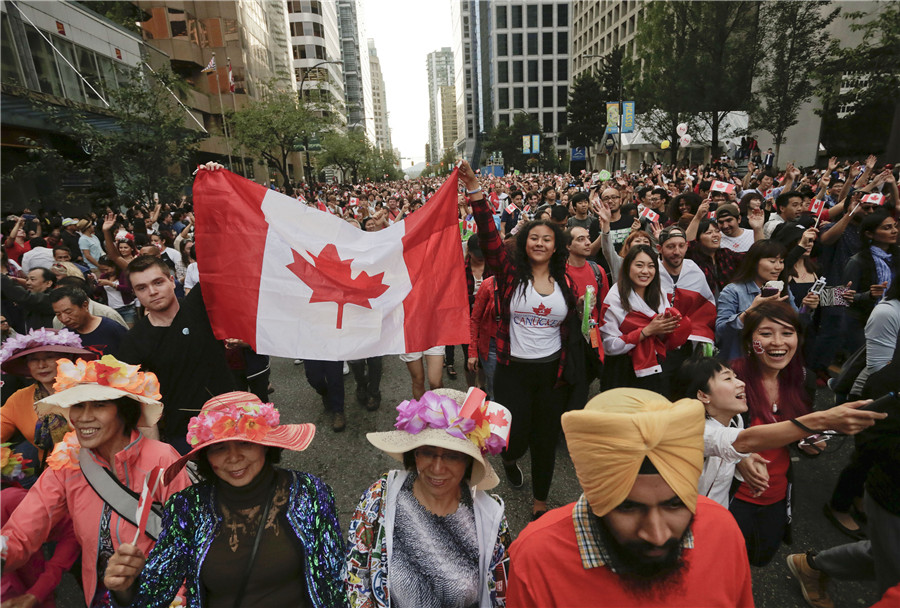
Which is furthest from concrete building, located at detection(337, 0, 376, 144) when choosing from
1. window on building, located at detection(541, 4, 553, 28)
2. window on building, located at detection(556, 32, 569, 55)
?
window on building, located at detection(556, 32, 569, 55)

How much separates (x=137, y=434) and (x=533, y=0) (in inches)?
4238

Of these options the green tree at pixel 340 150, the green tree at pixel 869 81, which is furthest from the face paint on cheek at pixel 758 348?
the green tree at pixel 340 150

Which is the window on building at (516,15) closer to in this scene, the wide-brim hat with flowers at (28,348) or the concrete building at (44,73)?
the concrete building at (44,73)

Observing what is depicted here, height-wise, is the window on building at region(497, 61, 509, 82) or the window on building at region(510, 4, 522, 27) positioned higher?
the window on building at region(510, 4, 522, 27)

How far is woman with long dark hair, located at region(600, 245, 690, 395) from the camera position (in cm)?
362

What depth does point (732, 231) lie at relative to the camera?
5289mm

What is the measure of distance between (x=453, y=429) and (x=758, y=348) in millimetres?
1898

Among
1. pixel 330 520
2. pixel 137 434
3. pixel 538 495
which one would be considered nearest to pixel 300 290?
pixel 137 434

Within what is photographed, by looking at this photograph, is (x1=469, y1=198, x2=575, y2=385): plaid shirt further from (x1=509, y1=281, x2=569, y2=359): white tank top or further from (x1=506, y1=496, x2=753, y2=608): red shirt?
(x1=506, y1=496, x2=753, y2=608): red shirt

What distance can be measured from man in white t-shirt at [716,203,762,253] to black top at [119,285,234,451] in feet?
16.8

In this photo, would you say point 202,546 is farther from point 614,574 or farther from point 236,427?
point 614,574

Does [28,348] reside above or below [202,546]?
above

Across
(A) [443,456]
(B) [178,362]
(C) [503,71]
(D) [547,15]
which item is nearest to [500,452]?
(A) [443,456]

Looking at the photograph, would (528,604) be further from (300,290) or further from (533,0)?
(533,0)
